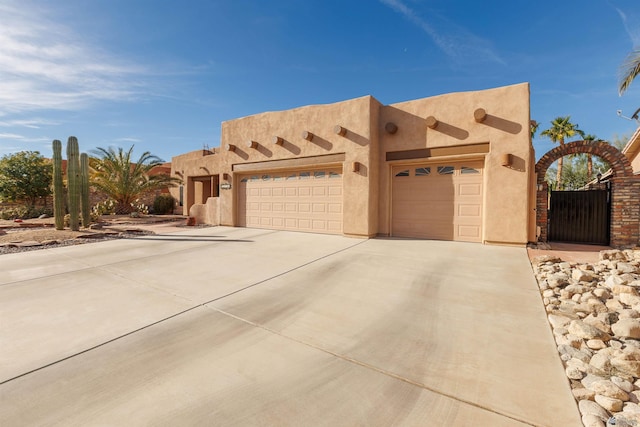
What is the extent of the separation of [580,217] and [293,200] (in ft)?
30.2

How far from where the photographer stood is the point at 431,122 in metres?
8.47

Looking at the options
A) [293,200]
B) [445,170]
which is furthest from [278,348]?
[293,200]

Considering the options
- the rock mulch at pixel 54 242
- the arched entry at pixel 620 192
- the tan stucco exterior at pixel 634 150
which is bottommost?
the rock mulch at pixel 54 242

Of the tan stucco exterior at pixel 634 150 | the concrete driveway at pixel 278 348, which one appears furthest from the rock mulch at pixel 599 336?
the tan stucco exterior at pixel 634 150

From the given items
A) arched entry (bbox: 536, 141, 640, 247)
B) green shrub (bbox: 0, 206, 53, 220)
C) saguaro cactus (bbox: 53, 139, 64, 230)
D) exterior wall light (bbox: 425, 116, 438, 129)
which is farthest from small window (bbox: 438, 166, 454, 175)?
green shrub (bbox: 0, 206, 53, 220)

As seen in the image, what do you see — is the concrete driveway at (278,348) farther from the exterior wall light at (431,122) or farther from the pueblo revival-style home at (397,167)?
the exterior wall light at (431,122)

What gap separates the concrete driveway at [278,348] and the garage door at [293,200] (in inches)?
193

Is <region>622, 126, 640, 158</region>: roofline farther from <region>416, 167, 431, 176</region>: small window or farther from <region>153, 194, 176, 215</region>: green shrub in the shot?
<region>153, 194, 176, 215</region>: green shrub

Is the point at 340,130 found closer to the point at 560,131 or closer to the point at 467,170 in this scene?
the point at 467,170

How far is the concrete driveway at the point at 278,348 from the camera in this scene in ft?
6.49

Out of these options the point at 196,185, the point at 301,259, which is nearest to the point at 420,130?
the point at 301,259

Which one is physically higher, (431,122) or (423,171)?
(431,122)

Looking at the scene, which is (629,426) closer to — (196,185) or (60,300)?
(60,300)

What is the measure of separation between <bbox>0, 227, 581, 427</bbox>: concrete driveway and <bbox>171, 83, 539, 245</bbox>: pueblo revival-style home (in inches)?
126
